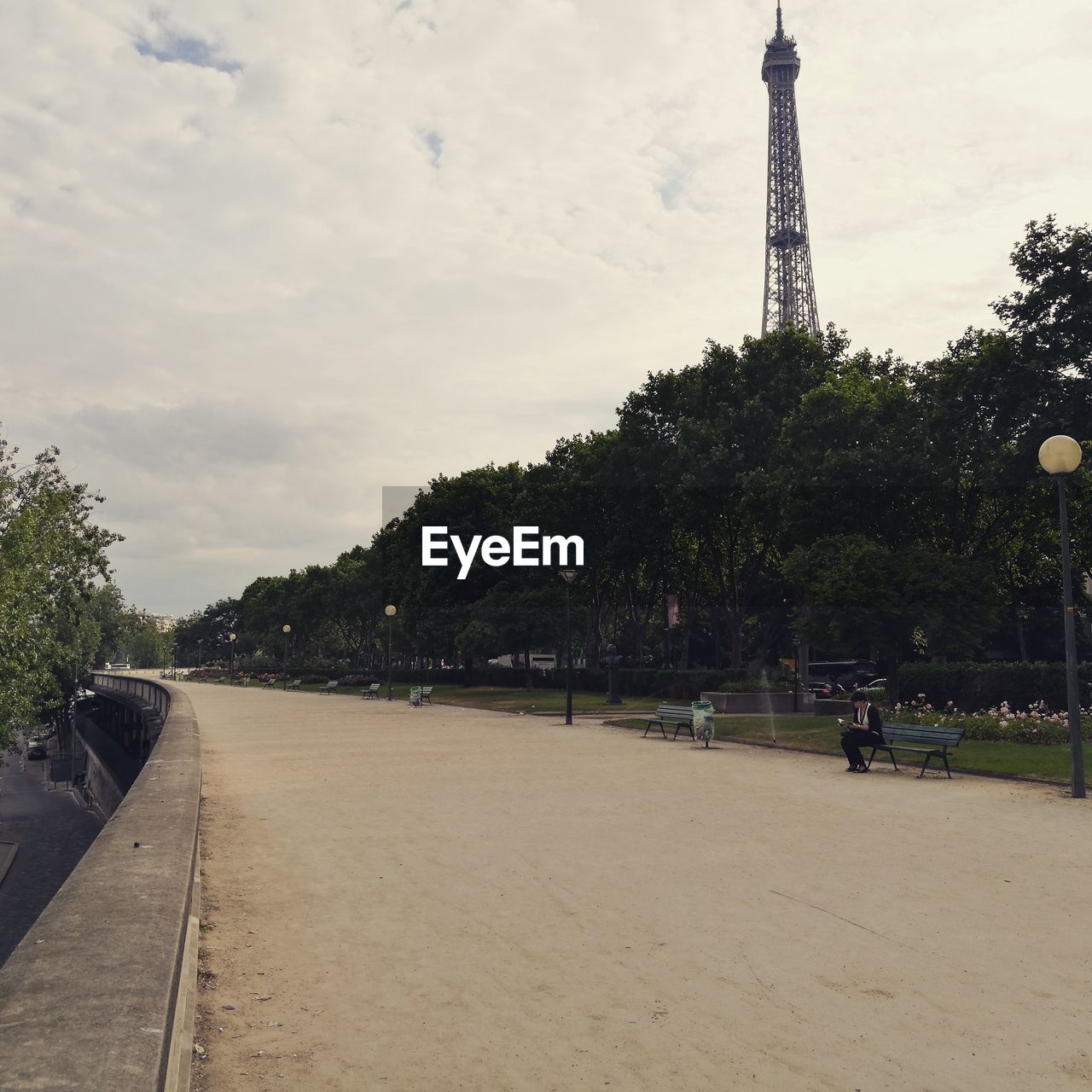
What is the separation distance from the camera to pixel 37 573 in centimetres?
3422

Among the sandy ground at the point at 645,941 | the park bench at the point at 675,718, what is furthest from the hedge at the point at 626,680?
the sandy ground at the point at 645,941

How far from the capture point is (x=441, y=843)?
34.1ft

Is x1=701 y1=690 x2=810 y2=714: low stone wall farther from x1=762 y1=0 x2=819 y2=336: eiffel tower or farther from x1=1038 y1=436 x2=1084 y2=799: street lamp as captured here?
x1=762 y1=0 x2=819 y2=336: eiffel tower

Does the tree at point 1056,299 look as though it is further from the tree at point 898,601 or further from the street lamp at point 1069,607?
the street lamp at point 1069,607

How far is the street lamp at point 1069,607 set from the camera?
14.5 meters

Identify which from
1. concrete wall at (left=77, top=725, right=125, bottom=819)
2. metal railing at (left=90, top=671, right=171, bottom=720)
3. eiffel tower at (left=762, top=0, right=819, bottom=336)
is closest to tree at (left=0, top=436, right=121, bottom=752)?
metal railing at (left=90, top=671, right=171, bottom=720)

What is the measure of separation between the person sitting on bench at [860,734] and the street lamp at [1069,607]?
11.2 ft

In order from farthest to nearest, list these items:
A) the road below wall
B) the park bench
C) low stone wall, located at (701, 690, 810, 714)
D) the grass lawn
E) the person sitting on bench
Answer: low stone wall, located at (701, 690, 810, 714), the road below wall, the park bench, the person sitting on bench, the grass lawn

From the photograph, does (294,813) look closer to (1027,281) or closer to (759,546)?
(1027,281)

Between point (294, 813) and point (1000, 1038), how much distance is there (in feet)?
30.3

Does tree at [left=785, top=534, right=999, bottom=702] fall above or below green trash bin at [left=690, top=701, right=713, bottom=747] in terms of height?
above

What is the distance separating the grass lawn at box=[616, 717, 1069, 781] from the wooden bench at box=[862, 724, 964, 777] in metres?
0.37
